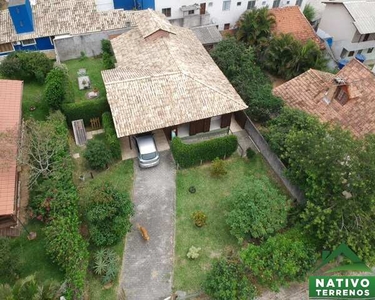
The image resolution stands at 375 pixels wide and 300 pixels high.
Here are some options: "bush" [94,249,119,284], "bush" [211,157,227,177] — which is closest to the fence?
"bush" [211,157,227,177]

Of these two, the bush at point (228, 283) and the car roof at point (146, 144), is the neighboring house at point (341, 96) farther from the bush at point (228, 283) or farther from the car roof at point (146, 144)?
the bush at point (228, 283)

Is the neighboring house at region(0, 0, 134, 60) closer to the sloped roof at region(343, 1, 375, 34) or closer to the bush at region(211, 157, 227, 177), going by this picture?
the bush at region(211, 157, 227, 177)

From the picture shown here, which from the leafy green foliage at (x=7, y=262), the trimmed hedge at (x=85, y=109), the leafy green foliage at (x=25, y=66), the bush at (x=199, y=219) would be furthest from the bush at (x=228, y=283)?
the leafy green foliage at (x=25, y=66)

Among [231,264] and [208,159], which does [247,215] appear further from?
[208,159]

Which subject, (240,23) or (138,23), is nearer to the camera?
(138,23)

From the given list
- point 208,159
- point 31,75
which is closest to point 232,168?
point 208,159

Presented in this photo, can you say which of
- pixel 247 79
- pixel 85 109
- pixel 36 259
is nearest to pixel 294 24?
pixel 247 79
